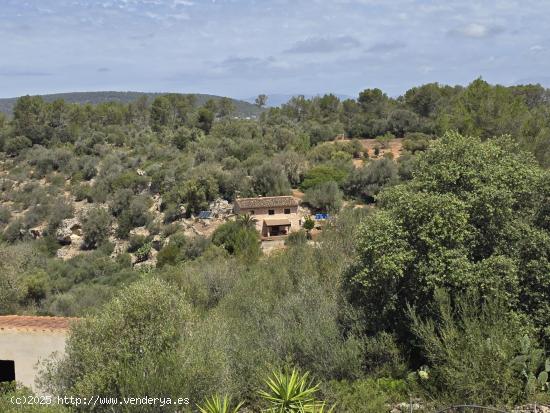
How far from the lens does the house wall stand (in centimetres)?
1179

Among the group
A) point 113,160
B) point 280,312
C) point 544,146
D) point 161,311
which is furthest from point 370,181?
point 161,311

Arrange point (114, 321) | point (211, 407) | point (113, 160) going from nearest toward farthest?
point (211, 407)
point (114, 321)
point (113, 160)

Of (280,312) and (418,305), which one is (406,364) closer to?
(418,305)

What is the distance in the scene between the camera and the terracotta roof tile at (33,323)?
39.4ft

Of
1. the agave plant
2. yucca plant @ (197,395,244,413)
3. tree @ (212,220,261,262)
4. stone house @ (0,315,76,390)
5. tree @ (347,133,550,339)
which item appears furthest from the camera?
tree @ (212,220,261,262)

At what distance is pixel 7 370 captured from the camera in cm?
1201

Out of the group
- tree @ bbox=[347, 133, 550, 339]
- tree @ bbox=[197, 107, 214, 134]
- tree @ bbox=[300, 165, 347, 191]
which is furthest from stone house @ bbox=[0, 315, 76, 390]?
tree @ bbox=[197, 107, 214, 134]

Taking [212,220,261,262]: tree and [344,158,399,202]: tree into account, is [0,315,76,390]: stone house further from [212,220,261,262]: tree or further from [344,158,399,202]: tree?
[344,158,399,202]: tree

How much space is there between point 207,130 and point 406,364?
5766cm

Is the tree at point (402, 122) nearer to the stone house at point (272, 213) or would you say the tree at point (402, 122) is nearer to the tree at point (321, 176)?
the tree at point (321, 176)

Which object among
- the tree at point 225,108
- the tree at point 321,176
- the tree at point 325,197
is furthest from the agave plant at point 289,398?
the tree at point 225,108

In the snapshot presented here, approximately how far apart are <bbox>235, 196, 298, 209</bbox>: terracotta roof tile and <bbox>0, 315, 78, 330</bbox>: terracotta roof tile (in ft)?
79.1

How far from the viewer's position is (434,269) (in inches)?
391

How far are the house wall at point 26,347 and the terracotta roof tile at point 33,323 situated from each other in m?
0.14
